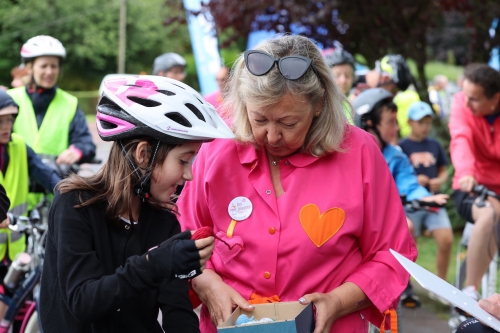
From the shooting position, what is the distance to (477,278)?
21.8ft

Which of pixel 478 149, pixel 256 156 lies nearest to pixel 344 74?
pixel 478 149

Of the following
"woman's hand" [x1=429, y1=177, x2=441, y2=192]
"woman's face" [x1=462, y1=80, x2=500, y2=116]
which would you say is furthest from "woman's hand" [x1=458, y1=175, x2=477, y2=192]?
"woman's hand" [x1=429, y1=177, x2=441, y2=192]

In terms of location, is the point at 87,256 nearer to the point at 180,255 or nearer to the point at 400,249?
the point at 180,255

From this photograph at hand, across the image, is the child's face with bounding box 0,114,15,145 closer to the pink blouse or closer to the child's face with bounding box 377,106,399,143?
the pink blouse

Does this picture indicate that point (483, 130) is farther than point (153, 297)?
Yes

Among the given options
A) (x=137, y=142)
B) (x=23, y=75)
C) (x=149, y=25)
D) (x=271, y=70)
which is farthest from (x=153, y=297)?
(x=149, y=25)

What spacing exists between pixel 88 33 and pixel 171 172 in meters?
48.5

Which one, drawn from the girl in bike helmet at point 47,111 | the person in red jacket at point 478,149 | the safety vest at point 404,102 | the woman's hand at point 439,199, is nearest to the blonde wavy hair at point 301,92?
the woman's hand at point 439,199

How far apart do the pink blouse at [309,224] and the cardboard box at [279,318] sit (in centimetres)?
16

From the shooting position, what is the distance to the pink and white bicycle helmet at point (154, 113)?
303cm

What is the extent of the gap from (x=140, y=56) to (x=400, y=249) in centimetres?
5291

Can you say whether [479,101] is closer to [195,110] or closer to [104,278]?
[195,110]

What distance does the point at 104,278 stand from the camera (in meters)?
2.80

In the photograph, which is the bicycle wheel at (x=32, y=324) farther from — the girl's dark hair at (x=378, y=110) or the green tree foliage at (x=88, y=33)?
the green tree foliage at (x=88, y=33)
